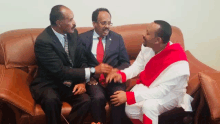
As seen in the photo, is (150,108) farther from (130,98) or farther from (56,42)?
(56,42)

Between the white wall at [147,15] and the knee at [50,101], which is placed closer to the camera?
the knee at [50,101]

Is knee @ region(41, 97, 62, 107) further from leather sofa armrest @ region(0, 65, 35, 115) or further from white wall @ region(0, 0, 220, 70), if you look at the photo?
white wall @ region(0, 0, 220, 70)

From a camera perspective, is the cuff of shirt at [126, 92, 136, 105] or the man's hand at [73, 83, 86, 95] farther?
the man's hand at [73, 83, 86, 95]

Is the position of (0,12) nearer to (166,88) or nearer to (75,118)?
(75,118)

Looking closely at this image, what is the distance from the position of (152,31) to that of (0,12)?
1.68 meters

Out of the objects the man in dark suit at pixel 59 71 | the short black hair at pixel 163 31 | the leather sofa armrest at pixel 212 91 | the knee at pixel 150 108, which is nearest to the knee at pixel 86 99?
the man in dark suit at pixel 59 71

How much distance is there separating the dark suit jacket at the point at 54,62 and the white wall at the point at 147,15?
23.1 inches

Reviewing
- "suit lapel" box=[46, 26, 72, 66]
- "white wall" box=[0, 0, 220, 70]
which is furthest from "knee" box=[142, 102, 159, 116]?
"white wall" box=[0, 0, 220, 70]

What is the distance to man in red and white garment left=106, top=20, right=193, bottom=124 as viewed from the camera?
181 centimetres

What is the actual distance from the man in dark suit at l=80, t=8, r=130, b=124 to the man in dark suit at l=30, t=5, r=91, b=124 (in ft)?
0.40

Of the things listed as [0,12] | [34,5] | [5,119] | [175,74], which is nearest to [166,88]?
[175,74]

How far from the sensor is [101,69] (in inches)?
82.4

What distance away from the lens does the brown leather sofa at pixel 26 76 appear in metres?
1.90

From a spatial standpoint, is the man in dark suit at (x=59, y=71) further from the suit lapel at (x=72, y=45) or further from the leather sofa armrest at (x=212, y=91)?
the leather sofa armrest at (x=212, y=91)
